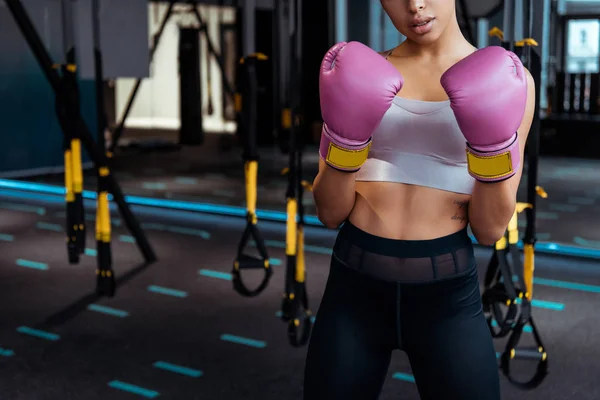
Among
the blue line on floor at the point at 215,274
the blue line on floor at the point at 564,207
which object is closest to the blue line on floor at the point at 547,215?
the blue line on floor at the point at 564,207

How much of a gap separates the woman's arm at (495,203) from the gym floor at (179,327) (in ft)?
4.91

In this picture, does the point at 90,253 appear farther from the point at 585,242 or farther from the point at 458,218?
the point at 458,218

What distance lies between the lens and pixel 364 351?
152 centimetres

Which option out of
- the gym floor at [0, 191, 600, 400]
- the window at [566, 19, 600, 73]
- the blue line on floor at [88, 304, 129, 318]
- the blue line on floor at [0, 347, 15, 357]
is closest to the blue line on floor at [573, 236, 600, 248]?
the gym floor at [0, 191, 600, 400]

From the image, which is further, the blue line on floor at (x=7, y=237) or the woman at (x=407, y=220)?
the blue line on floor at (x=7, y=237)

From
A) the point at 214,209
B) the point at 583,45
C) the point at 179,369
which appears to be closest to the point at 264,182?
the point at 214,209

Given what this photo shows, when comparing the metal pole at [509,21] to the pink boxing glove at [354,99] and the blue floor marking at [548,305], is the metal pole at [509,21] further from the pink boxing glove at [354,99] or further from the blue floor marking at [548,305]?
the blue floor marking at [548,305]

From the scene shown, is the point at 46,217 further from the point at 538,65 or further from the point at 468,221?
the point at 468,221

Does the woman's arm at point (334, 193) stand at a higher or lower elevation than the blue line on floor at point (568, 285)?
higher

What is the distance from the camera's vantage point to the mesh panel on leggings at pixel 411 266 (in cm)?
149

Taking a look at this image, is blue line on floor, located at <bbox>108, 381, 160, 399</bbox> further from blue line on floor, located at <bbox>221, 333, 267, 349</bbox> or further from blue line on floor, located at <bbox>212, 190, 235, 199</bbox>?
blue line on floor, located at <bbox>212, 190, 235, 199</bbox>

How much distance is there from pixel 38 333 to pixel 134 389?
0.84 meters

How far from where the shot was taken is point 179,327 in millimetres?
3623

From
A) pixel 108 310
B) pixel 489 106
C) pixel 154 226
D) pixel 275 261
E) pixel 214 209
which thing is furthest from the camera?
pixel 214 209
